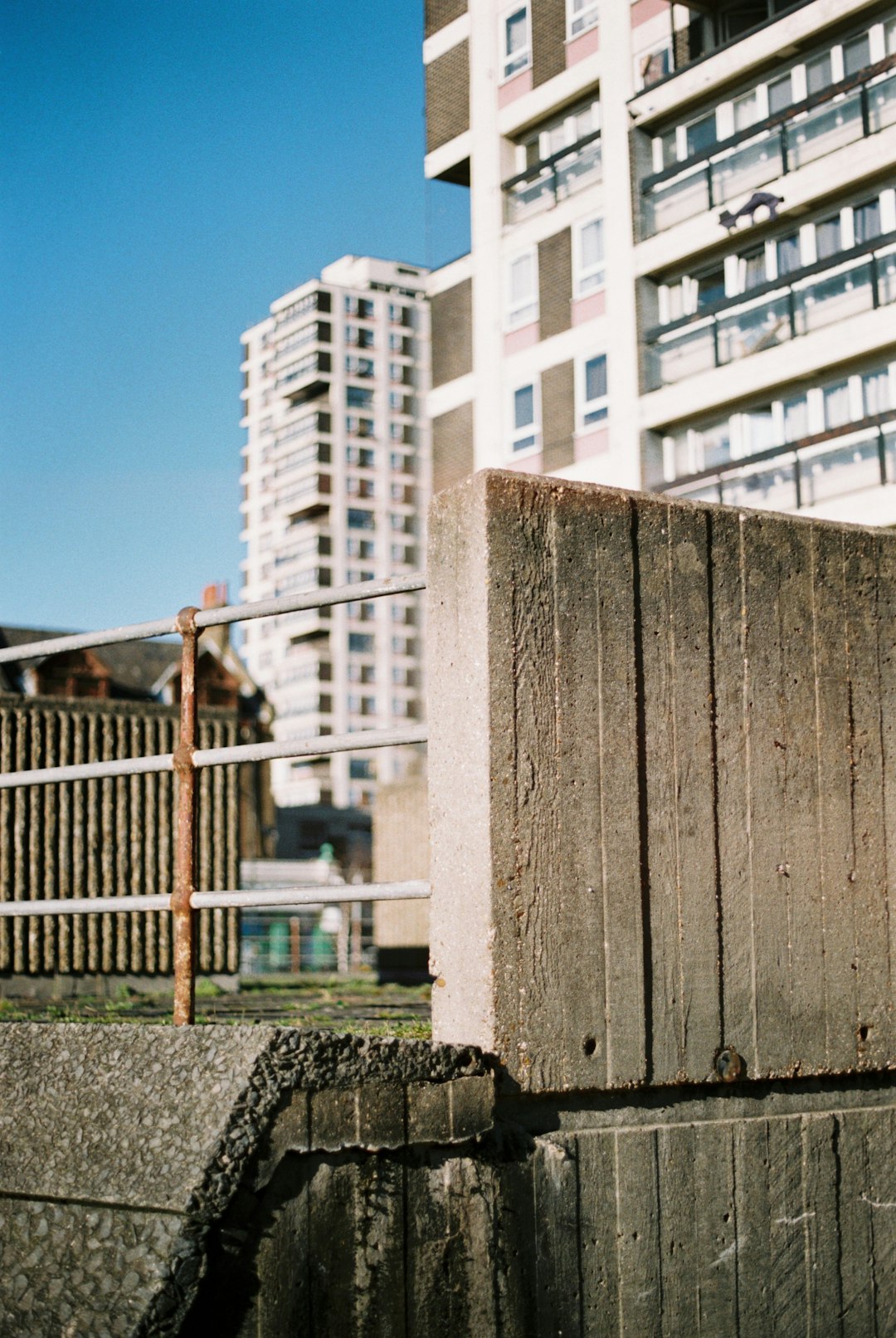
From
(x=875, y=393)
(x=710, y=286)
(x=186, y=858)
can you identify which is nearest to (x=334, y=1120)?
(x=186, y=858)

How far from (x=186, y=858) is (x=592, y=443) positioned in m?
28.9

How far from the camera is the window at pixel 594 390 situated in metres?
32.1

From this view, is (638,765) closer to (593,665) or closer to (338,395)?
(593,665)

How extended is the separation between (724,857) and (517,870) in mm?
743

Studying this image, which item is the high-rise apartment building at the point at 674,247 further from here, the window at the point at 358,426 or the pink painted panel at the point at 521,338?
the window at the point at 358,426

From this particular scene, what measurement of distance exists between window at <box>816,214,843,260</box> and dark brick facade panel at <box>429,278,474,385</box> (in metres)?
9.08

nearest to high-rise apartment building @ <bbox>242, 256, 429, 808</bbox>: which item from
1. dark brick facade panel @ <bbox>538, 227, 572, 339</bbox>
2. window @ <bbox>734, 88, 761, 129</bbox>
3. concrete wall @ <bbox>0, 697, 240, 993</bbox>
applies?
dark brick facade panel @ <bbox>538, 227, 572, 339</bbox>

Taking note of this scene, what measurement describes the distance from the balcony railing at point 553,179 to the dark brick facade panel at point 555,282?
35.8 inches

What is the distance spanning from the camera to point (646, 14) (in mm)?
31391

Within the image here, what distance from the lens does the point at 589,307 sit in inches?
1292

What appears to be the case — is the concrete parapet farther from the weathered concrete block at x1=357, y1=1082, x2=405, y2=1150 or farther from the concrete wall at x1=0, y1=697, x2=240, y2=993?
the concrete wall at x1=0, y1=697, x2=240, y2=993

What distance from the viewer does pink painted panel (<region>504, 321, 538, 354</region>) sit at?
111ft

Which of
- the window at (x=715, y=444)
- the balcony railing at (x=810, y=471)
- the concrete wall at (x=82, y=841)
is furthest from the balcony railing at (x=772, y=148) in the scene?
the concrete wall at (x=82, y=841)

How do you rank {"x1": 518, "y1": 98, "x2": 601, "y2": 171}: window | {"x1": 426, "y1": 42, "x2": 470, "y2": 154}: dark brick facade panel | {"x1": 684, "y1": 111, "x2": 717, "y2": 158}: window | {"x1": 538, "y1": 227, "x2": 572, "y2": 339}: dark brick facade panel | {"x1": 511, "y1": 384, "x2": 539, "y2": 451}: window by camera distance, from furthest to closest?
{"x1": 426, "y1": 42, "x2": 470, "y2": 154}: dark brick facade panel, {"x1": 511, "y1": 384, "x2": 539, "y2": 451}: window, {"x1": 538, "y1": 227, "x2": 572, "y2": 339}: dark brick facade panel, {"x1": 518, "y1": 98, "x2": 601, "y2": 171}: window, {"x1": 684, "y1": 111, "x2": 717, "y2": 158}: window
